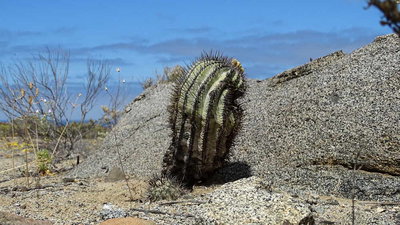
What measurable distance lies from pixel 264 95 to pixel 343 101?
57.1 inches

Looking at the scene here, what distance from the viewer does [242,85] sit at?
19.7 ft

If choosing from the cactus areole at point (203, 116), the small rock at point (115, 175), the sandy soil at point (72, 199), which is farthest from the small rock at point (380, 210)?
the small rock at point (115, 175)

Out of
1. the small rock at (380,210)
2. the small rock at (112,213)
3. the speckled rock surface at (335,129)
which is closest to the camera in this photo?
the small rock at (112,213)

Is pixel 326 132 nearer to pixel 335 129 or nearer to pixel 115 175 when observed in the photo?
pixel 335 129

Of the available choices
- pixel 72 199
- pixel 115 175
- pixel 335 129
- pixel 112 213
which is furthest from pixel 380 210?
pixel 115 175

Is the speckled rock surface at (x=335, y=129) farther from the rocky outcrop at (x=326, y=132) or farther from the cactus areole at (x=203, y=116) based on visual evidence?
the cactus areole at (x=203, y=116)

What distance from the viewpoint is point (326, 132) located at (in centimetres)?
619

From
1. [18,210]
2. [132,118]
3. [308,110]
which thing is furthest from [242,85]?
[132,118]

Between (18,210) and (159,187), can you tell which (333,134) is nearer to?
(159,187)

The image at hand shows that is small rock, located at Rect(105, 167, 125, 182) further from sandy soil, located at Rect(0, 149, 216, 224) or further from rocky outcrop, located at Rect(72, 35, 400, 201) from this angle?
rocky outcrop, located at Rect(72, 35, 400, 201)

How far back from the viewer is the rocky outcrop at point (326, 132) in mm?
5750

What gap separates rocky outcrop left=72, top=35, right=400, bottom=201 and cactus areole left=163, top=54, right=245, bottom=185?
517 mm

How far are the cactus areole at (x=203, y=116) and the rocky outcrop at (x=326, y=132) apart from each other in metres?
0.52

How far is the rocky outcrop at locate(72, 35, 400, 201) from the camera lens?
18.9 ft
